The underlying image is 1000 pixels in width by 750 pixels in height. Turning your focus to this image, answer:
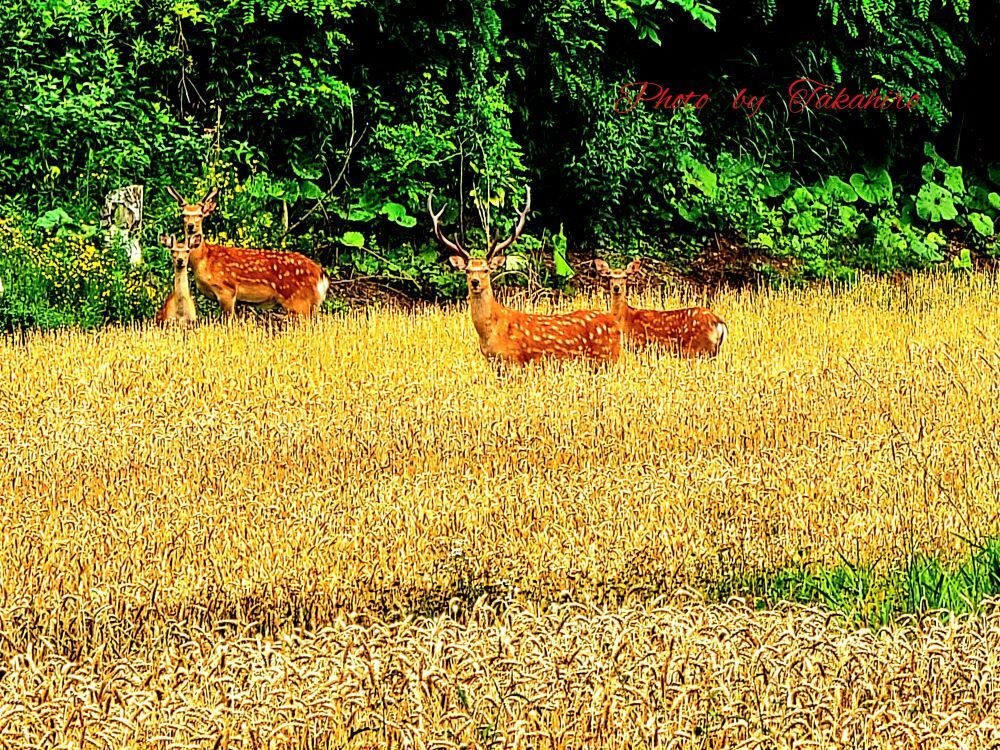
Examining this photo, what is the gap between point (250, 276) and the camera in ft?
33.8

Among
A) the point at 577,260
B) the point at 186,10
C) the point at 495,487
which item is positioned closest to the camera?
the point at 495,487

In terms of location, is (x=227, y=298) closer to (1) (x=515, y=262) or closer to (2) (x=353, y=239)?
(2) (x=353, y=239)

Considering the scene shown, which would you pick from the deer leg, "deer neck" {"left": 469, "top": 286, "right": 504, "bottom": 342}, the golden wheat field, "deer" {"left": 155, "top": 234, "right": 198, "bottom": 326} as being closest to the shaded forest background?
"deer" {"left": 155, "top": 234, "right": 198, "bottom": 326}

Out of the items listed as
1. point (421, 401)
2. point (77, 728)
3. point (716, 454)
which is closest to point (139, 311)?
point (421, 401)

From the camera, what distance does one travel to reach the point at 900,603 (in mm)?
5121

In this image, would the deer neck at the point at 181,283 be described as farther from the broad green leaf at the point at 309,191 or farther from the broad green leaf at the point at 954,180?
the broad green leaf at the point at 954,180

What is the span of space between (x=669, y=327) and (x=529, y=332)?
929 millimetres

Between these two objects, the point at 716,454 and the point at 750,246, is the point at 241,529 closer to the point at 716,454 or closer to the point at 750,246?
the point at 716,454

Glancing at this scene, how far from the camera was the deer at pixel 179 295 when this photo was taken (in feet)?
32.7

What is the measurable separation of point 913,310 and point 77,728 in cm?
904

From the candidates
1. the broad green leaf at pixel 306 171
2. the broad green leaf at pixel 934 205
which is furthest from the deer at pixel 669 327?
the broad green leaf at pixel 934 205

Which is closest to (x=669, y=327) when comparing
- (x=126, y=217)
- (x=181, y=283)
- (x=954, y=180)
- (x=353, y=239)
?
(x=181, y=283)

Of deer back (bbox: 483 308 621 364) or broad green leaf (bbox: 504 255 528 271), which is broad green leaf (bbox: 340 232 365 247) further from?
deer back (bbox: 483 308 621 364)

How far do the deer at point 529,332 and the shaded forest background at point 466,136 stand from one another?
11.7 feet
